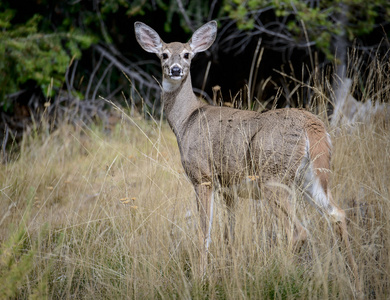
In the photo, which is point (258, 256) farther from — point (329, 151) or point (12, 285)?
point (12, 285)

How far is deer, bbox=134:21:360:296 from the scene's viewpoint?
3.38 meters

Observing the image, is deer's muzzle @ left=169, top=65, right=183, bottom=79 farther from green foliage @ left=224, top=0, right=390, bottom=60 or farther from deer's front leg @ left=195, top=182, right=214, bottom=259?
green foliage @ left=224, top=0, right=390, bottom=60

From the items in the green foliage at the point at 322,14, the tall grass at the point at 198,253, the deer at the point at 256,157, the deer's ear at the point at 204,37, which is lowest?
the tall grass at the point at 198,253

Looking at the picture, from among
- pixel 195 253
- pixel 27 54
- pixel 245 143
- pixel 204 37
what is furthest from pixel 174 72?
pixel 27 54

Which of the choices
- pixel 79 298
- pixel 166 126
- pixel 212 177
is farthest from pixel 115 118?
pixel 79 298

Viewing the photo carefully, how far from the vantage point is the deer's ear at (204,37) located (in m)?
4.63

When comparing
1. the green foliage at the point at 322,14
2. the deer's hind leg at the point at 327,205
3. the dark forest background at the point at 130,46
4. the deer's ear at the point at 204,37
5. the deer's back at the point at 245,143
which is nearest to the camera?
the deer's hind leg at the point at 327,205

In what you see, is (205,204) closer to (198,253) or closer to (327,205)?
(198,253)

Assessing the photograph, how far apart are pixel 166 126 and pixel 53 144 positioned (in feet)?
4.85

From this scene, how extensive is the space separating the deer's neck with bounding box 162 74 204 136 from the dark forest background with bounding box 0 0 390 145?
0.41 meters

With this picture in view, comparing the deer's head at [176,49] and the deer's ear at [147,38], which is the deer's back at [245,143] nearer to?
the deer's head at [176,49]

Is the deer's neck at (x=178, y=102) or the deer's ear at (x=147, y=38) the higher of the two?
the deer's ear at (x=147, y=38)

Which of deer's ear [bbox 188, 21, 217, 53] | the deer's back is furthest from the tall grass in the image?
deer's ear [bbox 188, 21, 217, 53]

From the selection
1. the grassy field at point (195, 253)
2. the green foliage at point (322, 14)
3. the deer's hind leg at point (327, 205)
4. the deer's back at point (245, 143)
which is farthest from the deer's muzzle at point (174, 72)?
the green foliage at point (322, 14)
